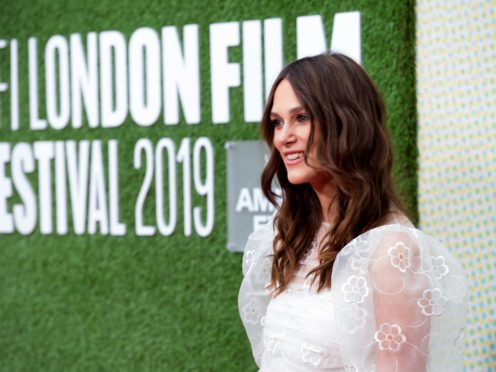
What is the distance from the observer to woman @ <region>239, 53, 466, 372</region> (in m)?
1.79

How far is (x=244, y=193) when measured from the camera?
11.7 ft

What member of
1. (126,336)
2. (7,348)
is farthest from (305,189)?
(7,348)

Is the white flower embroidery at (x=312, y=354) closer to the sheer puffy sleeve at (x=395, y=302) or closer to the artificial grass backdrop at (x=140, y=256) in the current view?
the sheer puffy sleeve at (x=395, y=302)

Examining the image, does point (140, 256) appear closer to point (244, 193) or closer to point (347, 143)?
point (244, 193)

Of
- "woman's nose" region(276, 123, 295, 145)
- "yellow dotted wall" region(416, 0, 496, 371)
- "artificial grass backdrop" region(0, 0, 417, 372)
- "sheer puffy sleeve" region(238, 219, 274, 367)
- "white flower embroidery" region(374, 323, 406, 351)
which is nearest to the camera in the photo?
"white flower embroidery" region(374, 323, 406, 351)

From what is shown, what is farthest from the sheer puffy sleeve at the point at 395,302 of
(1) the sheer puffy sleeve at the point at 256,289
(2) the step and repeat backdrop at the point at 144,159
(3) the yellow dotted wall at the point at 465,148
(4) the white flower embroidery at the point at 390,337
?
(2) the step and repeat backdrop at the point at 144,159

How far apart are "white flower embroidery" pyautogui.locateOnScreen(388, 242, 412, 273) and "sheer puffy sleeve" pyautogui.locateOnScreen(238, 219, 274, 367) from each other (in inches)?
23.9

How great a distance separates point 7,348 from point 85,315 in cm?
50

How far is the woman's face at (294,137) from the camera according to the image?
6.47 ft

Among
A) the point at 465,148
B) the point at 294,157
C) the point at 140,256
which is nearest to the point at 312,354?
the point at 294,157

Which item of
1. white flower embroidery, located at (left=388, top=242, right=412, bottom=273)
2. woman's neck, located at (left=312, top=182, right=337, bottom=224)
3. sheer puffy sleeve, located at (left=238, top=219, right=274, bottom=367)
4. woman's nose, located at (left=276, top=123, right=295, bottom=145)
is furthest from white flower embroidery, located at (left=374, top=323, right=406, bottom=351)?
sheer puffy sleeve, located at (left=238, top=219, right=274, bottom=367)

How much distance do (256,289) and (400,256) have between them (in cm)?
68

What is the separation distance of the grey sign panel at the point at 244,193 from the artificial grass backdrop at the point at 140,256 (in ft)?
0.15

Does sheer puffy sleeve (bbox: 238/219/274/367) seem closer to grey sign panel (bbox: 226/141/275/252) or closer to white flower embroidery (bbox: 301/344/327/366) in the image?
white flower embroidery (bbox: 301/344/327/366)
